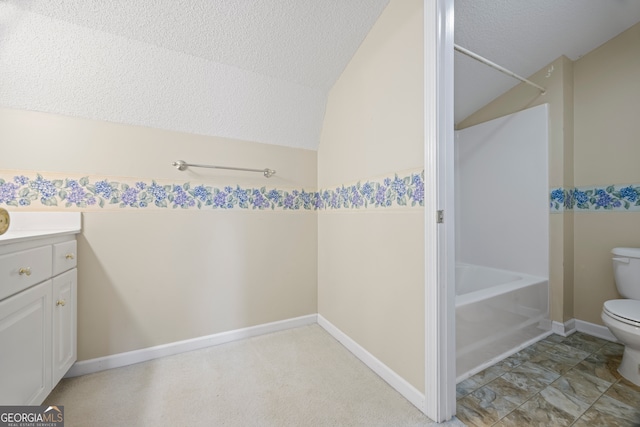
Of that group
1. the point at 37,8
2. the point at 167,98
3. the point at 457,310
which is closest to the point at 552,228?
the point at 457,310

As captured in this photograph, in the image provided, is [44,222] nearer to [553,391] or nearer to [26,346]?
[26,346]

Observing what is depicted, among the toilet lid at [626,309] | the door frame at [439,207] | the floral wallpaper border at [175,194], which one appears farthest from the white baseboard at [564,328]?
the floral wallpaper border at [175,194]

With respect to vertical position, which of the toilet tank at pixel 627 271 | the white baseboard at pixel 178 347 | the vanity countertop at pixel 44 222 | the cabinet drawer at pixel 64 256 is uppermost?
the vanity countertop at pixel 44 222

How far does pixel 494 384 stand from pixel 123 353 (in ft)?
7.19

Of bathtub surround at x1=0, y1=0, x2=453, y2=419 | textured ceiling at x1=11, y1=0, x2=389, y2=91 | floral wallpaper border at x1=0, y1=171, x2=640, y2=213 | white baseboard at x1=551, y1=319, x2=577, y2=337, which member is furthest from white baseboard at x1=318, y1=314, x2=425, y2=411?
textured ceiling at x1=11, y1=0, x2=389, y2=91

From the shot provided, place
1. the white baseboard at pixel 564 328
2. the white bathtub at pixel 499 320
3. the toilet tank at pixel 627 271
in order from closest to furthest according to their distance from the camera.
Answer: the white bathtub at pixel 499 320
the toilet tank at pixel 627 271
the white baseboard at pixel 564 328


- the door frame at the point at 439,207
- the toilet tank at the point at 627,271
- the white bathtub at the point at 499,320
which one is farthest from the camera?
the toilet tank at the point at 627,271

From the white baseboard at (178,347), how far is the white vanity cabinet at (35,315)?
0.15 metres

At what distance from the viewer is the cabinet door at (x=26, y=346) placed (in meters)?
0.85

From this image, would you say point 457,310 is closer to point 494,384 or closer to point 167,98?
point 494,384

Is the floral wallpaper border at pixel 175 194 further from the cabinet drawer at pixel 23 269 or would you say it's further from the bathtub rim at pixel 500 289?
the bathtub rim at pixel 500 289

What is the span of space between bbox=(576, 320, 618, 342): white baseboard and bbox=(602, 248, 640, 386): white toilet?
A: 1.06 feet

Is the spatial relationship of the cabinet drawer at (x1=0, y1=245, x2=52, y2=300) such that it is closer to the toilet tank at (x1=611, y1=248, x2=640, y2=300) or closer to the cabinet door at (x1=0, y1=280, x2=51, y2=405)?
the cabinet door at (x1=0, y1=280, x2=51, y2=405)

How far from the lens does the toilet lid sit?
1308mm
